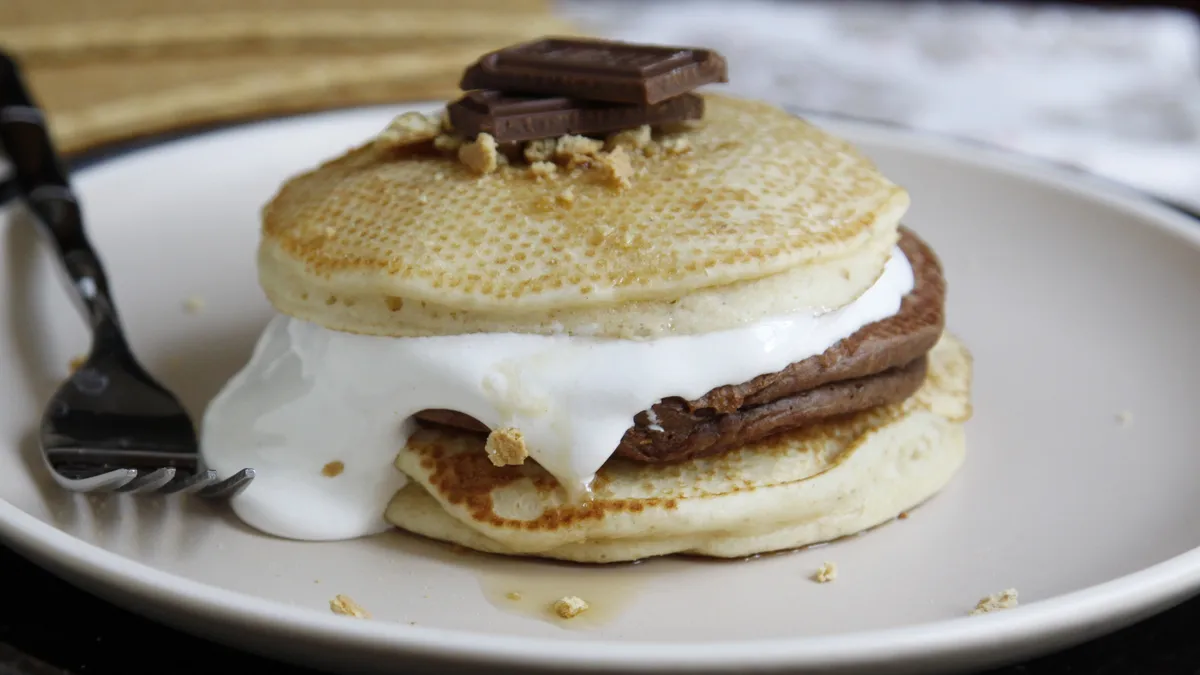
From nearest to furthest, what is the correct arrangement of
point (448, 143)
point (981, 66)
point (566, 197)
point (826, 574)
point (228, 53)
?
point (826, 574) → point (566, 197) → point (448, 143) → point (228, 53) → point (981, 66)

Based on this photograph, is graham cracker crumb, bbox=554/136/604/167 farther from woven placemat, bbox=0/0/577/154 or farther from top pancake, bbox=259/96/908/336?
woven placemat, bbox=0/0/577/154

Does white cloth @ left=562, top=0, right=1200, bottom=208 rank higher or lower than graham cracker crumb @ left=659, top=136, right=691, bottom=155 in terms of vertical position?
lower

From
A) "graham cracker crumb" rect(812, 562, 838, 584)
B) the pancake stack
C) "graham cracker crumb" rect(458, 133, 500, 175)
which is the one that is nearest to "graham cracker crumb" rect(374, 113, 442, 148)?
the pancake stack

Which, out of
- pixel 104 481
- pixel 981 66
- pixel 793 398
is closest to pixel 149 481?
pixel 104 481

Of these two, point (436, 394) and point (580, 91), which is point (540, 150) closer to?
point (580, 91)

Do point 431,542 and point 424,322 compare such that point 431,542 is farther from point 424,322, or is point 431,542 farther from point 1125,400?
point 1125,400

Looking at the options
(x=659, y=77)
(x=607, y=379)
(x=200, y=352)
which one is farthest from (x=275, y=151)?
(x=607, y=379)
